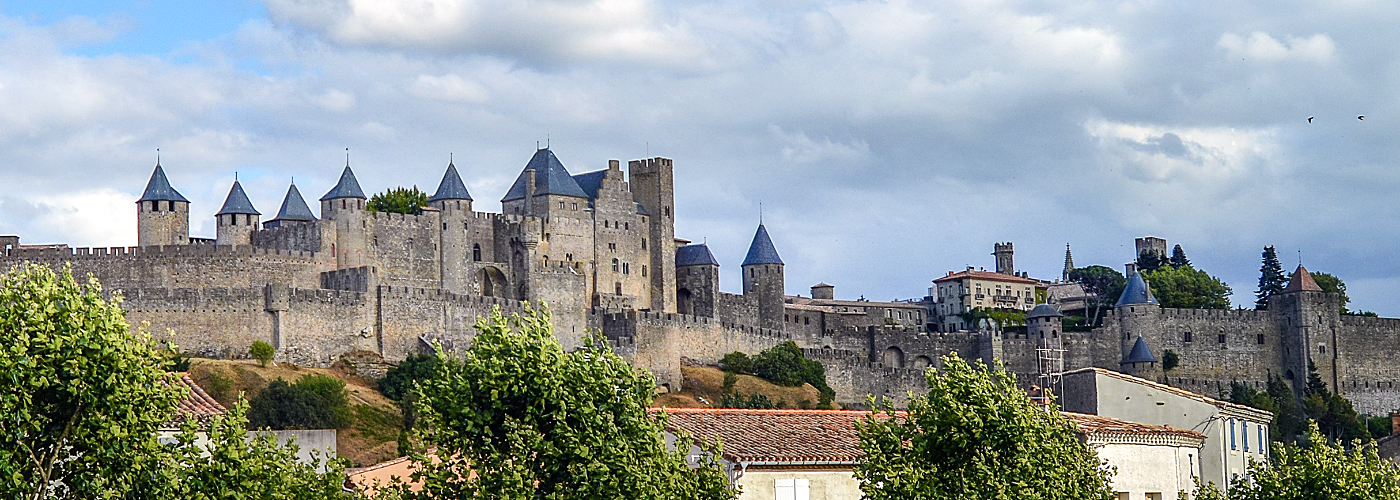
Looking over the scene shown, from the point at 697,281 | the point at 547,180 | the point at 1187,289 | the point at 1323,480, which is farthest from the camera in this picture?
the point at 1187,289

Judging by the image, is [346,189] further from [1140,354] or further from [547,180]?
[1140,354]

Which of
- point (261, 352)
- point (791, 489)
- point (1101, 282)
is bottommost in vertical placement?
point (791, 489)

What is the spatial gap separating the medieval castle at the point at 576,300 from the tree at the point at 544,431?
39995 mm

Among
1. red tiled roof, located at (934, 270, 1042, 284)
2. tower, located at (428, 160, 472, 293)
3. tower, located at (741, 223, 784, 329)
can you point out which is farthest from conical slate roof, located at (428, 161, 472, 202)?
red tiled roof, located at (934, 270, 1042, 284)

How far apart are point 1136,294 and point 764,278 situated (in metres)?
19.8

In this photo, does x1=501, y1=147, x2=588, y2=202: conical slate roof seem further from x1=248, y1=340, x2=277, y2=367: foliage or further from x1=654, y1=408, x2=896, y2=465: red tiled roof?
x1=654, y1=408, x2=896, y2=465: red tiled roof

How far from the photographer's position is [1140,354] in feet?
368

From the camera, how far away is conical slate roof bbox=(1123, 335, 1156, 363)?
112m

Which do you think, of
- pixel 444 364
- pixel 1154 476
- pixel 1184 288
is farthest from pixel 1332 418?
pixel 444 364

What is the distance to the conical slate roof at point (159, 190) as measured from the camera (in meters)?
91.8

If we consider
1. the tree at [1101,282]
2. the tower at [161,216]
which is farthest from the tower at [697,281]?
the tree at [1101,282]

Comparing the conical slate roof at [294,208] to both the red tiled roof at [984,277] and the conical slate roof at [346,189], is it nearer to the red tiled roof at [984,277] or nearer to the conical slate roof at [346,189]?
the conical slate roof at [346,189]

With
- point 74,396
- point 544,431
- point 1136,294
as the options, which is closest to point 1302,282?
point 1136,294

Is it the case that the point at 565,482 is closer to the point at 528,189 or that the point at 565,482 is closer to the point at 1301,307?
the point at 528,189
